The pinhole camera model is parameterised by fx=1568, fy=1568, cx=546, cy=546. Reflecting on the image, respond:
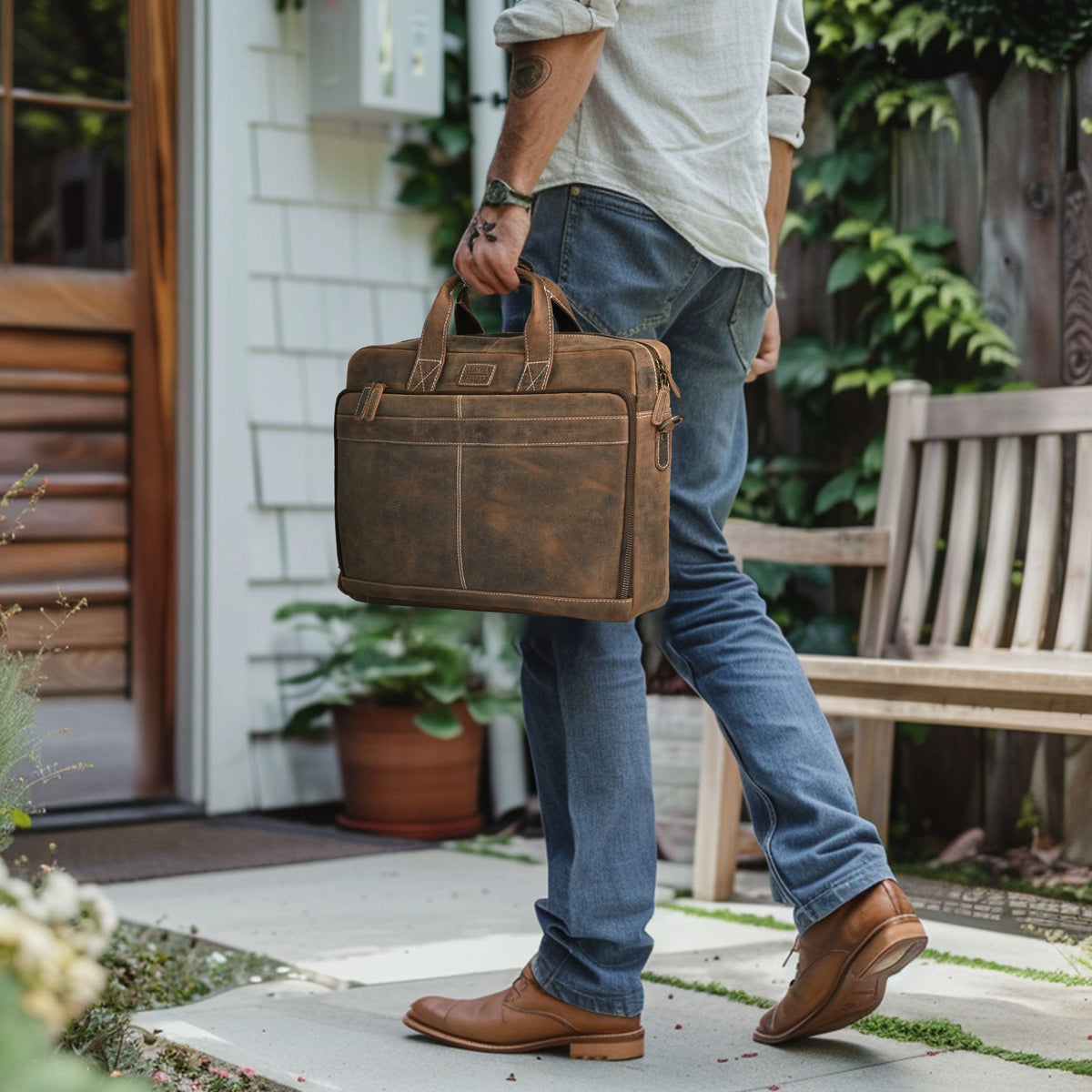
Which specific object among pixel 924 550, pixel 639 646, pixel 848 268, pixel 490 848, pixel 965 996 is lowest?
pixel 490 848

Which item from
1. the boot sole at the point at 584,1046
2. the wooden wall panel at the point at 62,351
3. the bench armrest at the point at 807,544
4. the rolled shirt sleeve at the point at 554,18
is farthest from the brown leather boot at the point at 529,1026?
the wooden wall panel at the point at 62,351

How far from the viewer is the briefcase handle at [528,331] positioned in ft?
5.14

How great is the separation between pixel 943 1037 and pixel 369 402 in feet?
3.12

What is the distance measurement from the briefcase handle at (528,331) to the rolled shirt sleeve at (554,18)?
8.9 inches

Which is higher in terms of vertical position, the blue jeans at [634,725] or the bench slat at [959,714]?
the blue jeans at [634,725]

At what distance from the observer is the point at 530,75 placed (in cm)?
158

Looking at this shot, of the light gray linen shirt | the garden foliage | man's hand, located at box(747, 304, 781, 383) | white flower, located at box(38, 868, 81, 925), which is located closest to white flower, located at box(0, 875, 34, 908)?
white flower, located at box(38, 868, 81, 925)

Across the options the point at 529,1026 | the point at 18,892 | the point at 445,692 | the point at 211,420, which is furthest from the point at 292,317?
the point at 18,892

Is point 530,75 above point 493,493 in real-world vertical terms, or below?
above

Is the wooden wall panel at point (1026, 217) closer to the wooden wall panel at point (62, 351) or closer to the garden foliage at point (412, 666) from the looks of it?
A: the garden foliage at point (412, 666)

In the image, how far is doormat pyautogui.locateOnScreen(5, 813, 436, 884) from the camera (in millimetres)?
3020

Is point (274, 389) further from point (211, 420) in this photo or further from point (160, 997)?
point (160, 997)

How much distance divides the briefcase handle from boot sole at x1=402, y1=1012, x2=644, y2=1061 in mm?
697

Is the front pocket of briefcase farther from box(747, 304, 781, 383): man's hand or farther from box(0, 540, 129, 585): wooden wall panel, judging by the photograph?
box(0, 540, 129, 585): wooden wall panel
